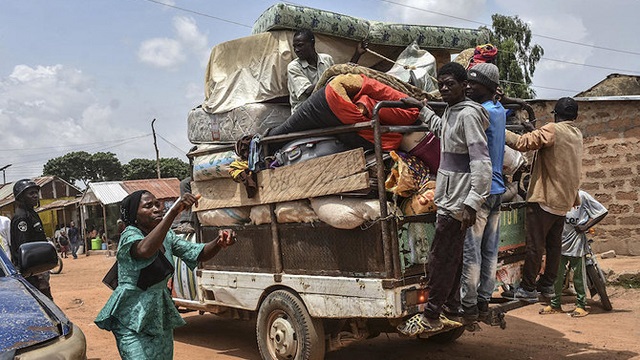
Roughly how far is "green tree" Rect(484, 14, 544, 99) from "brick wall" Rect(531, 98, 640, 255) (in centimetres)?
1711

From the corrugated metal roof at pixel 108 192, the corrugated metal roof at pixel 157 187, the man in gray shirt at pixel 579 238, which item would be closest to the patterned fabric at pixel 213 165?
the man in gray shirt at pixel 579 238

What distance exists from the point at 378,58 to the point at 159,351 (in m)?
4.29

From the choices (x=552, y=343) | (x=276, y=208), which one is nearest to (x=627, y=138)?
(x=552, y=343)

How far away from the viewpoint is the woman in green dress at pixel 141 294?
3082 mm

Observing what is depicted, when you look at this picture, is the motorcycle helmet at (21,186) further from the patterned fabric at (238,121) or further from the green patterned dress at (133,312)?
the green patterned dress at (133,312)

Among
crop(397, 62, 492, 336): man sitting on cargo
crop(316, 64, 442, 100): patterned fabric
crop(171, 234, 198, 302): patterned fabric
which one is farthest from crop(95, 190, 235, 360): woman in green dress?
crop(171, 234, 198, 302): patterned fabric

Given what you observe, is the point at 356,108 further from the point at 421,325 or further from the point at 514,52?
the point at 514,52

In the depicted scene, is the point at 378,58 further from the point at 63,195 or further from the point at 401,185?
the point at 63,195

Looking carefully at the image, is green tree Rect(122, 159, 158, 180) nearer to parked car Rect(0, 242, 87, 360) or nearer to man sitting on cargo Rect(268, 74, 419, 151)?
man sitting on cargo Rect(268, 74, 419, 151)

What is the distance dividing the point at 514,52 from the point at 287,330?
24.9 m

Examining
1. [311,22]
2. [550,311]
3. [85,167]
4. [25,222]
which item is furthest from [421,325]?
[85,167]

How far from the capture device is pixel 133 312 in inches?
124

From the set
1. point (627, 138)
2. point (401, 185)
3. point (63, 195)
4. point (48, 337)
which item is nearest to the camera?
point (48, 337)

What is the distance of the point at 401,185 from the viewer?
13.8 feet
